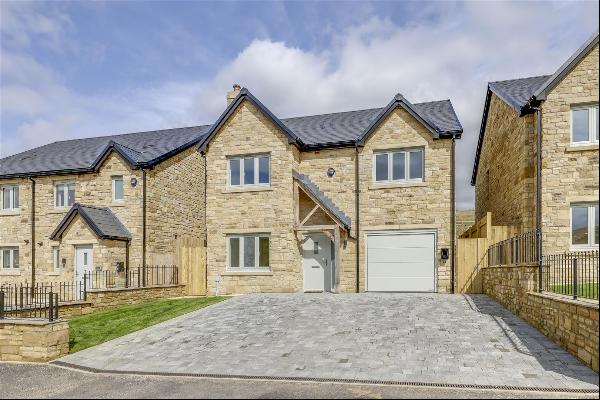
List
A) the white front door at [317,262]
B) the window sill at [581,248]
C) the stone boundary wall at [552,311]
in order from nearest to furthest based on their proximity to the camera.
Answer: the stone boundary wall at [552,311] < the window sill at [581,248] < the white front door at [317,262]

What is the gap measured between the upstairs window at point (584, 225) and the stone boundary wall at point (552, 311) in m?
2.86

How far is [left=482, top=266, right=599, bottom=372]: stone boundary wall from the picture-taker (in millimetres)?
8039

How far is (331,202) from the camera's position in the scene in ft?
→ 62.6

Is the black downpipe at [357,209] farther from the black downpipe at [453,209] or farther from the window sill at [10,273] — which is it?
the window sill at [10,273]

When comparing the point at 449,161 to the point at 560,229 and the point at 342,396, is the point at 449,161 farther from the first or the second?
the point at 342,396

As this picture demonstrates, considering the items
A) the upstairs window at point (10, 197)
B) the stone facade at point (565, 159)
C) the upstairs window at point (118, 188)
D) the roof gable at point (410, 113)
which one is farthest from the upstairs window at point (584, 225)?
the upstairs window at point (10, 197)

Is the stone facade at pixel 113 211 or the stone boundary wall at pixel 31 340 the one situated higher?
the stone facade at pixel 113 211

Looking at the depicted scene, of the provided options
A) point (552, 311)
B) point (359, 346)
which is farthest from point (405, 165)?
point (359, 346)

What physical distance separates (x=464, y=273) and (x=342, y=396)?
38.2 feet

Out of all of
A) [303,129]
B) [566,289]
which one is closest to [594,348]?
[566,289]

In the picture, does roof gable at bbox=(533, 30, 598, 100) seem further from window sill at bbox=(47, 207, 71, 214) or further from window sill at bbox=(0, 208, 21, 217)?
window sill at bbox=(0, 208, 21, 217)

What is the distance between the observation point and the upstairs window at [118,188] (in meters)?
21.7

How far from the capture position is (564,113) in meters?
14.7

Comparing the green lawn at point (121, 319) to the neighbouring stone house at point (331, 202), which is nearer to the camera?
the green lawn at point (121, 319)
